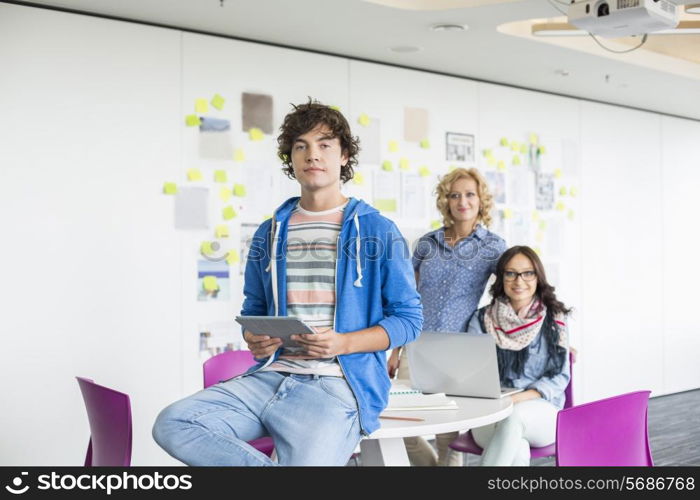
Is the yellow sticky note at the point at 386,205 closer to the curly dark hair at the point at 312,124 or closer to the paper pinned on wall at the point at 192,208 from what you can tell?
the paper pinned on wall at the point at 192,208

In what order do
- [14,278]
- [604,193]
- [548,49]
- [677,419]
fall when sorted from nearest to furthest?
[14,278] → [548,49] → [677,419] → [604,193]

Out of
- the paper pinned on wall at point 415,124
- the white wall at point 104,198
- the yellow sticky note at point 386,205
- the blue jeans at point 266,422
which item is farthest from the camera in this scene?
the paper pinned on wall at point 415,124

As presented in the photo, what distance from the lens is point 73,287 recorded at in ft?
12.4

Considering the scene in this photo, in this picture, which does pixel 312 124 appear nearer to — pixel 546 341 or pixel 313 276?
pixel 313 276

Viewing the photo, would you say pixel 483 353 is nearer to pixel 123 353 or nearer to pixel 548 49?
pixel 123 353

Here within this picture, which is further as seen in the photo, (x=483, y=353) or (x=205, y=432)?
(x=483, y=353)

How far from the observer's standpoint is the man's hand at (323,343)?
187 centimetres

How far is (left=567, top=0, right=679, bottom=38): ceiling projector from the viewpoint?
2.99 meters

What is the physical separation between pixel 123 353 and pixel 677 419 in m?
4.06

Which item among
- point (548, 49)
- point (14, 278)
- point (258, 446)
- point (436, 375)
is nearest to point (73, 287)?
point (14, 278)

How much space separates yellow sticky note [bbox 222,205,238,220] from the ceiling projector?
6.74ft

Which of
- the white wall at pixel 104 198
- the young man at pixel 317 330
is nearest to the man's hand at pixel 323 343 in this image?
the young man at pixel 317 330

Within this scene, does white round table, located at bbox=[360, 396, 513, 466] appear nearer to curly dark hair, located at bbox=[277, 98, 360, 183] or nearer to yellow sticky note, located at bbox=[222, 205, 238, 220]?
curly dark hair, located at bbox=[277, 98, 360, 183]

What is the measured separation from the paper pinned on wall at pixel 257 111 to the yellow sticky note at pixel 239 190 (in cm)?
32
